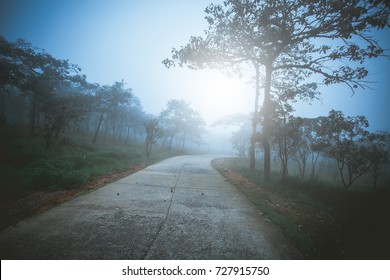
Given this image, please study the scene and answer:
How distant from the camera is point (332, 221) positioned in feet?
14.1

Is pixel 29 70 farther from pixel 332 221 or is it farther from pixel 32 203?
pixel 332 221

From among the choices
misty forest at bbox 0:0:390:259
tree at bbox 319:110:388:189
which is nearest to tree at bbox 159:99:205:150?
misty forest at bbox 0:0:390:259

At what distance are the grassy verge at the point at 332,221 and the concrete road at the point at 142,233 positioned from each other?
0.43 m

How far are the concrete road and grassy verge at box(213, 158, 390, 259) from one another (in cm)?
43

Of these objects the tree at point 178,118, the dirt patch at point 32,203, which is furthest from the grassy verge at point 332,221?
the tree at point 178,118

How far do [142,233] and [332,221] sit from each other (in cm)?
441

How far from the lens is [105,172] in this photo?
26.2 feet

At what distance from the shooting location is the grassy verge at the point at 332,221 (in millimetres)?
2941

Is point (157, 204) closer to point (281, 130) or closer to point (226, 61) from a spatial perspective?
point (281, 130)

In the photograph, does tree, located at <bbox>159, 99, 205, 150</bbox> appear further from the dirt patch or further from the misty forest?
the dirt patch

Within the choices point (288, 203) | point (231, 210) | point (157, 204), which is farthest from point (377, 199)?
point (157, 204)

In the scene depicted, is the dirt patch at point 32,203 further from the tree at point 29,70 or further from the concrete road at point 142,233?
the tree at point 29,70

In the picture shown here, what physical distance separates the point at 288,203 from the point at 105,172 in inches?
288

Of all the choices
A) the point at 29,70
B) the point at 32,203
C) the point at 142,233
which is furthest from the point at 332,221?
the point at 29,70
